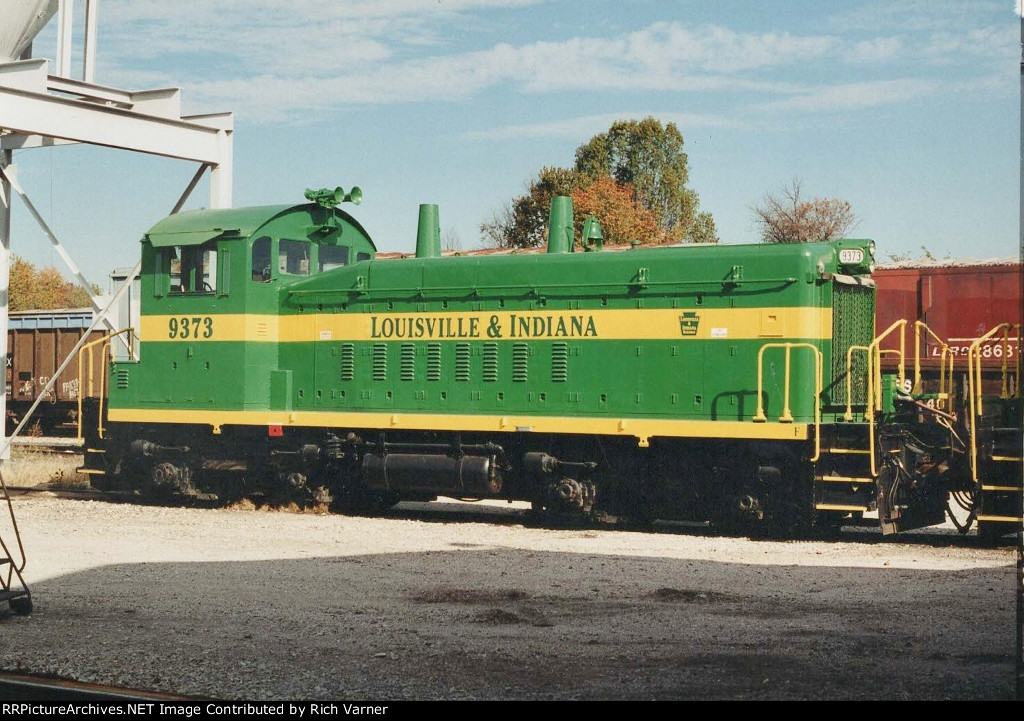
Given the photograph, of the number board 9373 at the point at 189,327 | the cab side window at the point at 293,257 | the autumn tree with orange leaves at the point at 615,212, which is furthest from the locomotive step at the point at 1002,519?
the autumn tree with orange leaves at the point at 615,212

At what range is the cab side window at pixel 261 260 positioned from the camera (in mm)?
15742

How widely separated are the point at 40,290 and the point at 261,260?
65001 mm

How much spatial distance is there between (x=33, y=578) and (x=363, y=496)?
6.02 metres

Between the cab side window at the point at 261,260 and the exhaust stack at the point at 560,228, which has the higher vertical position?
the exhaust stack at the point at 560,228

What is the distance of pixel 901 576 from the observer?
10.3m

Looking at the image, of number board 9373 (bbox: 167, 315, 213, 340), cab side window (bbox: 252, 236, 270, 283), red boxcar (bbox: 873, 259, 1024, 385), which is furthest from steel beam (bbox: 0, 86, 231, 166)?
red boxcar (bbox: 873, 259, 1024, 385)

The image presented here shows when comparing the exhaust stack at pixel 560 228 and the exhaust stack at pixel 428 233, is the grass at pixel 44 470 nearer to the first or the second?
the exhaust stack at pixel 428 233

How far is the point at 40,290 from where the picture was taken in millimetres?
75438

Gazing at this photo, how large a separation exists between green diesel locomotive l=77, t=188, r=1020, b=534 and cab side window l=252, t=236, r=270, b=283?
0.09 feet

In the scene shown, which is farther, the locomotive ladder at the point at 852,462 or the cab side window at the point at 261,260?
the cab side window at the point at 261,260

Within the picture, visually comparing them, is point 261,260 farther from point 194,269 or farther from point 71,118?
point 71,118

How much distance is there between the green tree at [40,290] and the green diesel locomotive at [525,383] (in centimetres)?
5585
